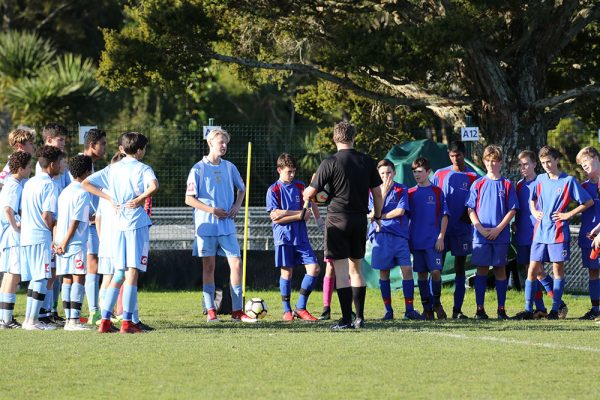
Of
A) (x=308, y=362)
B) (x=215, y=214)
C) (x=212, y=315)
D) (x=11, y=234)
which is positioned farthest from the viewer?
(x=212, y=315)

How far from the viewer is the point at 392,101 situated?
20.7m

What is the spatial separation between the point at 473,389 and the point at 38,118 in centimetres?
2240

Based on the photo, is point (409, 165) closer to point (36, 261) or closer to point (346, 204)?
point (346, 204)

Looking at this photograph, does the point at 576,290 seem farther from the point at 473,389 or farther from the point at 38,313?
the point at 473,389

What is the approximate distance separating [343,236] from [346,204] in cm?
32

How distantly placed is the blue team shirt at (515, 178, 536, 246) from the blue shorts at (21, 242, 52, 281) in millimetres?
5492

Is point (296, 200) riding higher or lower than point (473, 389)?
higher

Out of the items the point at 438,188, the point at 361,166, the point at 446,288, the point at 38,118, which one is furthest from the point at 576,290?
the point at 38,118

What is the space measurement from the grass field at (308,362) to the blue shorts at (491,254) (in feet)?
4.82

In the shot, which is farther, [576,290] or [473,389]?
[576,290]

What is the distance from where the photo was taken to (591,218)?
44.4 feet

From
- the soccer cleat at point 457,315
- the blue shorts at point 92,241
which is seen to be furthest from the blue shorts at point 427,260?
the blue shorts at point 92,241

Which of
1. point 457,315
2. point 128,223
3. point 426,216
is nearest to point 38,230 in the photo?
point 128,223

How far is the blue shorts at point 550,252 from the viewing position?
13211 mm
